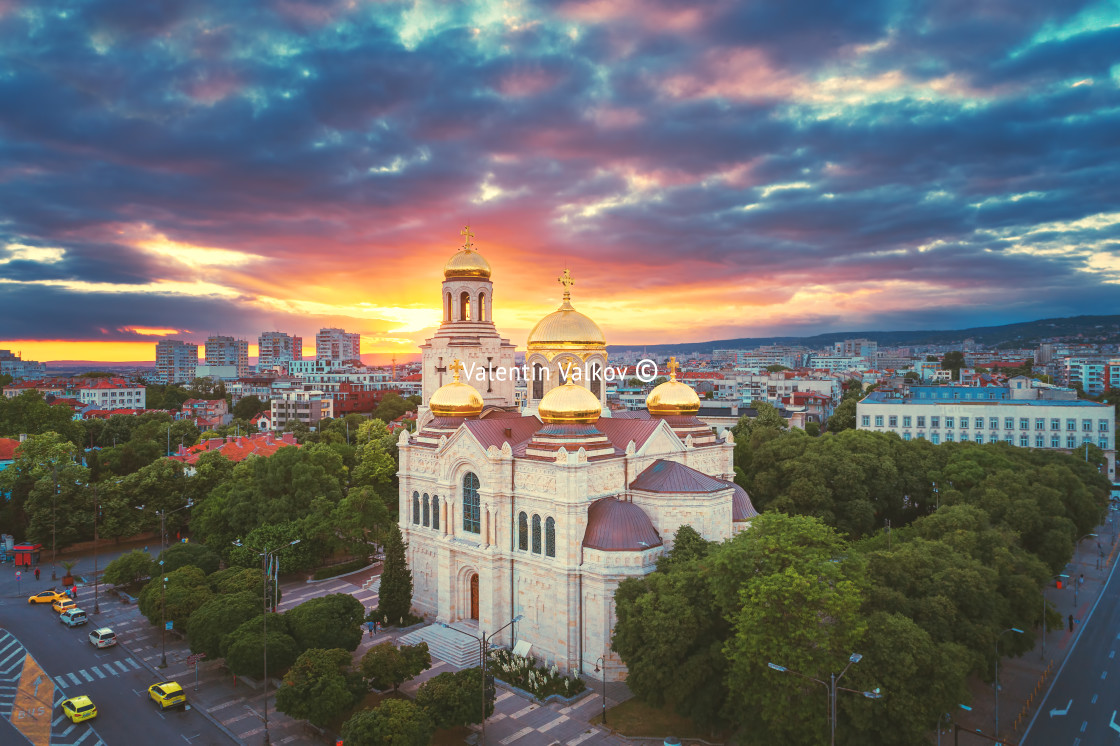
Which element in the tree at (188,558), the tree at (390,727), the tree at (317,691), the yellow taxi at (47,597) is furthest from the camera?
the yellow taxi at (47,597)

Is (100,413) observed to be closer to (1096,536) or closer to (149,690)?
(149,690)

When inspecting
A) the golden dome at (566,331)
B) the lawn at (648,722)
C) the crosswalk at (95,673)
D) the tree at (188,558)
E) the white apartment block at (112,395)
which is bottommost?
the crosswalk at (95,673)

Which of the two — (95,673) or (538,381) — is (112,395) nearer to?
(95,673)

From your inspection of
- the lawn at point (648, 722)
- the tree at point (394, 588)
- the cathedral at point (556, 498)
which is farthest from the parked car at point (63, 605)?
the lawn at point (648, 722)

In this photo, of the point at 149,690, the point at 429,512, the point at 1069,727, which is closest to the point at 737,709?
the point at 1069,727

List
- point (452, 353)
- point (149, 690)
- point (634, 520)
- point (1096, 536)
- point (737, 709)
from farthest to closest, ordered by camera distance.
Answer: point (1096, 536)
point (452, 353)
point (634, 520)
point (149, 690)
point (737, 709)

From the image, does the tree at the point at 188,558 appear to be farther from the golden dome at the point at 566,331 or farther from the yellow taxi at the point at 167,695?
the golden dome at the point at 566,331
